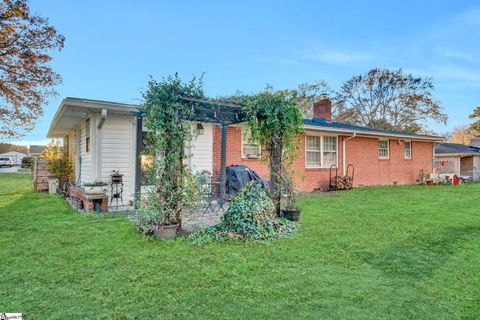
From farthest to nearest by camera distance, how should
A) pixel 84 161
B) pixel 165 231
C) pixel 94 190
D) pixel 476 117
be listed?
1. pixel 476 117
2. pixel 84 161
3. pixel 94 190
4. pixel 165 231

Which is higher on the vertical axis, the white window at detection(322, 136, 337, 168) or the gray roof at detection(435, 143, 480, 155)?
the gray roof at detection(435, 143, 480, 155)

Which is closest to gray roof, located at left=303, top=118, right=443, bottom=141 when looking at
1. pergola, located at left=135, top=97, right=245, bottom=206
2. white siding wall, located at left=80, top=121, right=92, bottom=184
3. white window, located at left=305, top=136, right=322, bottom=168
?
white window, located at left=305, top=136, right=322, bottom=168

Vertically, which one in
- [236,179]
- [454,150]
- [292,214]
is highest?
[454,150]

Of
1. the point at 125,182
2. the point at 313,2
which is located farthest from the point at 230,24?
the point at 125,182

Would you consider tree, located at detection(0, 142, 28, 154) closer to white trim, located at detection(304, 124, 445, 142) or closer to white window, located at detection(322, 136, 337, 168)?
Result: white window, located at detection(322, 136, 337, 168)

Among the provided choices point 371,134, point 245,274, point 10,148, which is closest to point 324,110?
point 371,134

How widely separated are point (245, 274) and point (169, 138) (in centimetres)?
233

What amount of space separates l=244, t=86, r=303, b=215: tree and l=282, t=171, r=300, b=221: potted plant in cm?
2

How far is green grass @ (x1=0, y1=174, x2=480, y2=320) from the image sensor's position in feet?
7.72

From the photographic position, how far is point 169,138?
447 cm

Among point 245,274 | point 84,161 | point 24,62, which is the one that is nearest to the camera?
point 245,274

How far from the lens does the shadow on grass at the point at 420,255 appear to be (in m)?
3.22

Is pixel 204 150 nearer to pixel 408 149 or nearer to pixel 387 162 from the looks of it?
pixel 387 162

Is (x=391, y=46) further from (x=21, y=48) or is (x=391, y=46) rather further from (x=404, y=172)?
(x=21, y=48)
